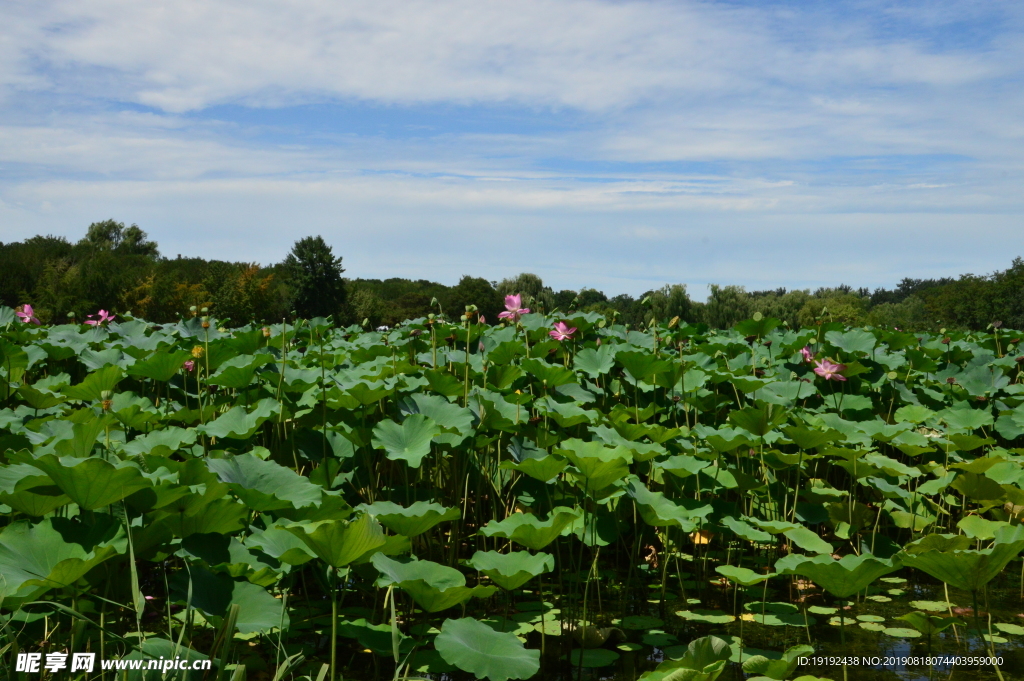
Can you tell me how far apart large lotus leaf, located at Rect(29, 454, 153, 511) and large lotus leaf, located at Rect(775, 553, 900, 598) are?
1713 millimetres

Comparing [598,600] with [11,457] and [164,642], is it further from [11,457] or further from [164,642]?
[11,457]

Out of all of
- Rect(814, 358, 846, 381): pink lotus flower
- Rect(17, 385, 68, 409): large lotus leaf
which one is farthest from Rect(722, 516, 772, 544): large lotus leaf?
Rect(17, 385, 68, 409): large lotus leaf

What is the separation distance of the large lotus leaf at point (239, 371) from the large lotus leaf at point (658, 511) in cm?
181

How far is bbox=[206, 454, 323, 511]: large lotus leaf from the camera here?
2076 mm

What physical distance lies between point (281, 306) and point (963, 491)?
145 ft

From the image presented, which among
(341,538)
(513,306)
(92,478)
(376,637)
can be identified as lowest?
(376,637)

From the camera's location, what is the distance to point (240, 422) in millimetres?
2891

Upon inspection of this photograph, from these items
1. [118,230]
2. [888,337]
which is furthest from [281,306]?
[118,230]

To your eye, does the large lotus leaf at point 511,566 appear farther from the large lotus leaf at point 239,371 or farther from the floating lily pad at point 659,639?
the large lotus leaf at point 239,371

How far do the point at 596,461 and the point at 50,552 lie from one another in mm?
1512

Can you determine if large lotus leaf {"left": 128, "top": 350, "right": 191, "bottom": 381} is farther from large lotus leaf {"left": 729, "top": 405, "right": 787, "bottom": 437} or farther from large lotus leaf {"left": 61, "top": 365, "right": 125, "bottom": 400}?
large lotus leaf {"left": 729, "top": 405, "right": 787, "bottom": 437}

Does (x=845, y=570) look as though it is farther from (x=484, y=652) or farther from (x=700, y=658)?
(x=484, y=652)

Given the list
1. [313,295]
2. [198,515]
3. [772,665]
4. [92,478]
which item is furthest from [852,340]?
[313,295]

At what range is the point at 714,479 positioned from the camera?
3.25 meters
